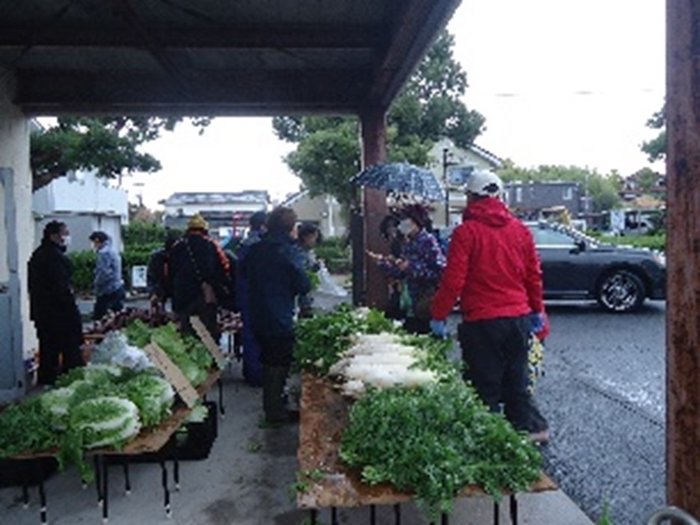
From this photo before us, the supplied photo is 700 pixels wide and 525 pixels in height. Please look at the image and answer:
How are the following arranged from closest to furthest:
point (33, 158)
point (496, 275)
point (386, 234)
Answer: point (496, 275) < point (386, 234) < point (33, 158)

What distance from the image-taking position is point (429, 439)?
3.15m

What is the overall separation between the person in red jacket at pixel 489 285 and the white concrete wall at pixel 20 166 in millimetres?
5911

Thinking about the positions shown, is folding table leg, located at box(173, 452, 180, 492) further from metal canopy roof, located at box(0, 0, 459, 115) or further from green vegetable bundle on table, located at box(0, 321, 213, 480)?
metal canopy roof, located at box(0, 0, 459, 115)

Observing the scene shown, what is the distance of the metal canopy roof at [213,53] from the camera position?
20.9ft

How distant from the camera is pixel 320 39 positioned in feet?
23.0

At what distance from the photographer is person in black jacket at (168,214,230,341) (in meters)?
7.55

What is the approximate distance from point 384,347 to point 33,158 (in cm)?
1216

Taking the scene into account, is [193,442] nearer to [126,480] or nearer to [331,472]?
[126,480]

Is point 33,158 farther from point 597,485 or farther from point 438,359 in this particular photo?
point 597,485

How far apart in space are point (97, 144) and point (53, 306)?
7532 millimetres

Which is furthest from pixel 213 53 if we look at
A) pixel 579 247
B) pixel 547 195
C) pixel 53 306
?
pixel 547 195

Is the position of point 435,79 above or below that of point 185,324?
above

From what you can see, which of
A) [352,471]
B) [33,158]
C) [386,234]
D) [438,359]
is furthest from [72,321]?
[33,158]

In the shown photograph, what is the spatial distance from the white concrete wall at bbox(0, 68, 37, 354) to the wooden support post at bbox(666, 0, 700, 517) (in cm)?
777
